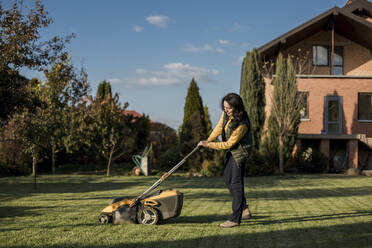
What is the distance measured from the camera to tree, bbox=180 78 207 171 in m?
19.1

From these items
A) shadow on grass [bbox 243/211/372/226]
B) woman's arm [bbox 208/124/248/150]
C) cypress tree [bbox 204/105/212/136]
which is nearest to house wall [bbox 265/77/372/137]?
cypress tree [bbox 204/105/212/136]

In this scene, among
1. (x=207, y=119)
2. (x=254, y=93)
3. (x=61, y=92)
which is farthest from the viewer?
(x=207, y=119)

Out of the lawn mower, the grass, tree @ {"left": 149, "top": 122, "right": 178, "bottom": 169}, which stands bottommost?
the grass

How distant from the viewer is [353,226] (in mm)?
5852

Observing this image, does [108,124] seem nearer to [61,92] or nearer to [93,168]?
[61,92]

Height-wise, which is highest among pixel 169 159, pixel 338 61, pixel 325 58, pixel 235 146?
pixel 325 58

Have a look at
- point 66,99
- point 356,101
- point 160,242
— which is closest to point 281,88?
point 356,101

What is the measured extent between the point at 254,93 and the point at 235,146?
1304 cm

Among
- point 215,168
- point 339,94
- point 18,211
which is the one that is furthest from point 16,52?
point 339,94

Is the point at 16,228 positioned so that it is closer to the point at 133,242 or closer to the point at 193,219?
the point at 133,242

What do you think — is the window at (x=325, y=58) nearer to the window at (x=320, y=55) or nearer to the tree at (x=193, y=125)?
the window at (x=320, y=55)

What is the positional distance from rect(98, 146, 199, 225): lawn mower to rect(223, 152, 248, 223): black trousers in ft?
1.90

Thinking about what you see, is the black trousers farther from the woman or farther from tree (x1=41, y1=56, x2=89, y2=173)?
tree (x1=41, y1=56, x2=89, y2=173)

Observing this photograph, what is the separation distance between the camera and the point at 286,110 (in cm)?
1780
